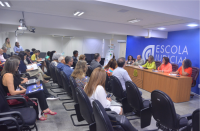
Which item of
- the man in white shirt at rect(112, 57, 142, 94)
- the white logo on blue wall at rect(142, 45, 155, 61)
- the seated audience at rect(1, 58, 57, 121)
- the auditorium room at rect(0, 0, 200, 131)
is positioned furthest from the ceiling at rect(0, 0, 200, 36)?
the seated audience at rect(1, 58, 57, 121)

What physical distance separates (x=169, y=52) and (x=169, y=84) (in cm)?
290

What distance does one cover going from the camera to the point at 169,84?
4309 mm

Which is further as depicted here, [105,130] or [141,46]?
[141,46]

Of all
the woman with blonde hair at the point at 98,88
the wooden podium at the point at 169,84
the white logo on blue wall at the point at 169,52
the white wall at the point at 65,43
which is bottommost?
the wooden podium at the point at 169,84

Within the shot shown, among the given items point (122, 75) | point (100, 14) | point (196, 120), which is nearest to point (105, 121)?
point (196, 120)

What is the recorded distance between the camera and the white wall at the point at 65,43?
402 inches

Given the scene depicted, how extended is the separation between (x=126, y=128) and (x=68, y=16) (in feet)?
15.8

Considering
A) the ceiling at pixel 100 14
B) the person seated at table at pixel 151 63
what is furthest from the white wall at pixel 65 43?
the person seated at table at pixel 151 63

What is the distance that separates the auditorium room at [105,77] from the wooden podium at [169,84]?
0.03 m

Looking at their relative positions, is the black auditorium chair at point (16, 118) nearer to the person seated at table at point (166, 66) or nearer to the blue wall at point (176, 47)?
the person seated at table at point (166, 66)

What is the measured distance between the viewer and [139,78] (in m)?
5.64

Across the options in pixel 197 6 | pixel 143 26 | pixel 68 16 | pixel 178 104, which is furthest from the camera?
pixel 143 26

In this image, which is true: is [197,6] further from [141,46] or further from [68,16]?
[141,46]

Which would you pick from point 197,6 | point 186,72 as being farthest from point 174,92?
point 197,6
